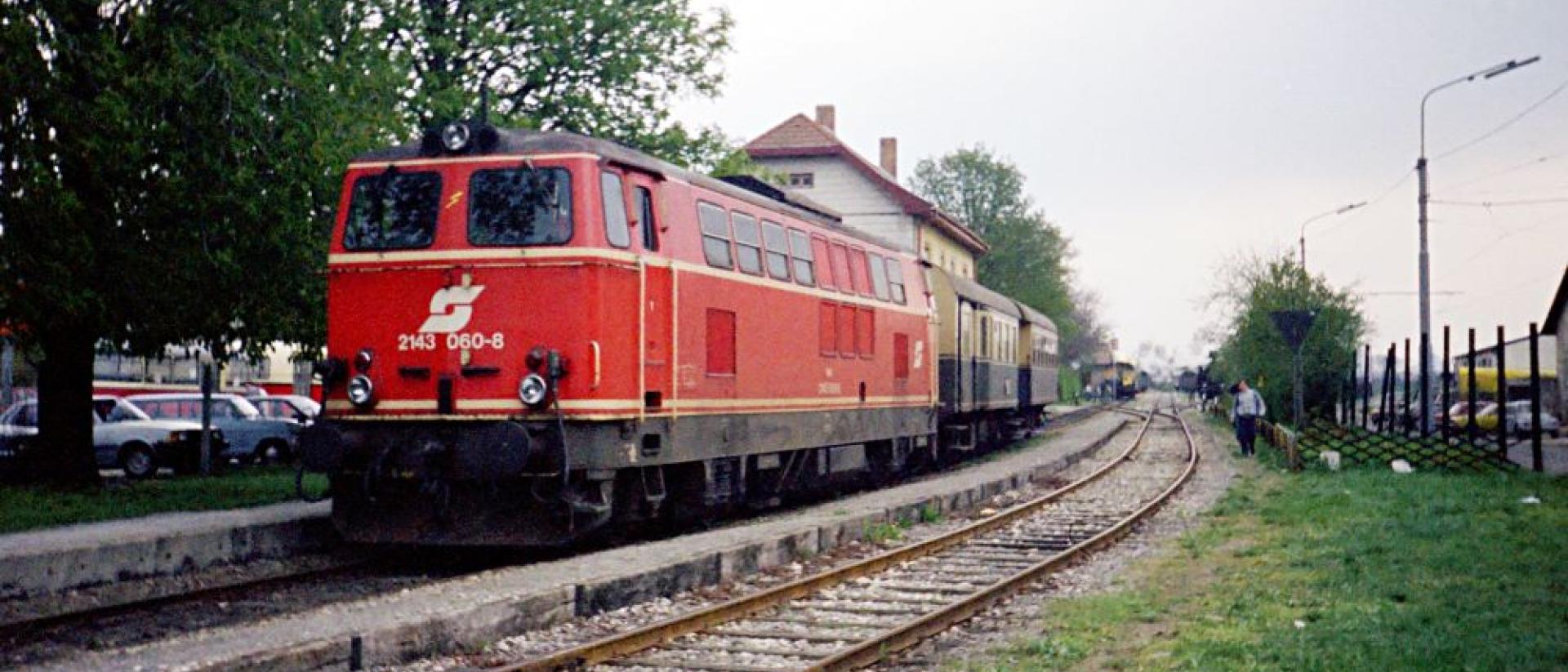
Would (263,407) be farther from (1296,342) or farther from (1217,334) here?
(1217,334)

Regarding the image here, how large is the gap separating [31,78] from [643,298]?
804cm

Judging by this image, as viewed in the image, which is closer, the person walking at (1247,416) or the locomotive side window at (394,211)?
the locomotive side window at (394,211)

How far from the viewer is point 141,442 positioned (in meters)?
25.0

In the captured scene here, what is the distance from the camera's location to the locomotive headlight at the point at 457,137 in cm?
1208

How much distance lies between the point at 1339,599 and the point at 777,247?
23.2 feet

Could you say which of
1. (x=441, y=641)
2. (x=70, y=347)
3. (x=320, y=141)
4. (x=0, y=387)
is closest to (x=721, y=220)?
(x=320, y=141)

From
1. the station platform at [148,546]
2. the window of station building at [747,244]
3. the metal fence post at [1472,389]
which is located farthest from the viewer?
the metal fence post at [1472,389]

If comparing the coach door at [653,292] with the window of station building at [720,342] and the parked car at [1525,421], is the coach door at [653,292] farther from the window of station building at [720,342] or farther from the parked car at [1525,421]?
the parked car at [1525,421]

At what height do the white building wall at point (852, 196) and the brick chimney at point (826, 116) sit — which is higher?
the brick chimney at point (826, 116)

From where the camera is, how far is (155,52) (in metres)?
16.7

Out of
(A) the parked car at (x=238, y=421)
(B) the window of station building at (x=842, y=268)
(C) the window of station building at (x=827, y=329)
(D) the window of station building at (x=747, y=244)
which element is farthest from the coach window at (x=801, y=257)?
(A) the parked car at (x=238, y=421)

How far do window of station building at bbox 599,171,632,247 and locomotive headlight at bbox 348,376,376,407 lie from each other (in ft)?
7.50

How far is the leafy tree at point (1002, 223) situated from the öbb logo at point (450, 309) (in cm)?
6764

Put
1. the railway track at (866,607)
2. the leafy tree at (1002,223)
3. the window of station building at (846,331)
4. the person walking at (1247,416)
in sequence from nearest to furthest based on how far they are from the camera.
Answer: the railway track at (866,607)
the window of station building at (846,331)
the person walking at (1247,416)
the leafy tree at (1002,223)
